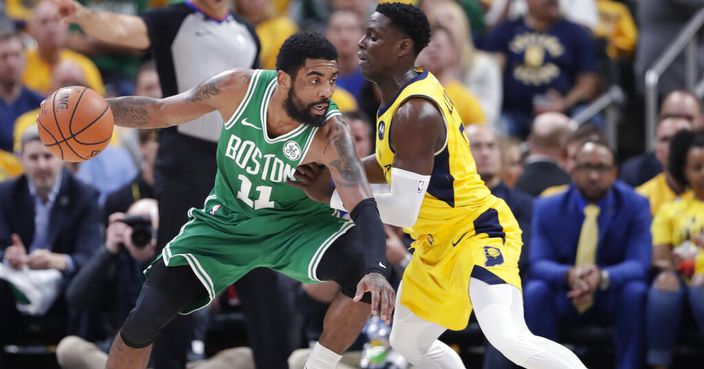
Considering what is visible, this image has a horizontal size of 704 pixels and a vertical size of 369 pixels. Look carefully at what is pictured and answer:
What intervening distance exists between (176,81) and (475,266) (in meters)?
2.09

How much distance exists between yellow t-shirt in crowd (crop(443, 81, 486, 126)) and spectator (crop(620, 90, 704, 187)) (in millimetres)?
1252

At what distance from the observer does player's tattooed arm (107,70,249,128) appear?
18.0 ft

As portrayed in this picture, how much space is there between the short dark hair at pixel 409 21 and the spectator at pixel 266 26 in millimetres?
4671

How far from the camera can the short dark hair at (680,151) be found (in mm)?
7707

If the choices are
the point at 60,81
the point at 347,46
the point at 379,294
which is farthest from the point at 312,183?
the point at 60,81

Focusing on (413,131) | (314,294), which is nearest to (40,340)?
(314,294)

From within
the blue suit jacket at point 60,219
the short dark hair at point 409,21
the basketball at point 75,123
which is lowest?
the blue suit jacket at point 60,219

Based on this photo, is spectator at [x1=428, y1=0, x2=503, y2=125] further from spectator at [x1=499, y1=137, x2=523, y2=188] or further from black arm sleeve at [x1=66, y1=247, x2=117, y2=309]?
black arm sleeve at [x1=66, y1=247, x2=117, y2=309]

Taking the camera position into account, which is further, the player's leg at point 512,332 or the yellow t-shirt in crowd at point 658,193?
the yellow t-shirt in crowd at point 658,193

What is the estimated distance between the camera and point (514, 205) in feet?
25.3

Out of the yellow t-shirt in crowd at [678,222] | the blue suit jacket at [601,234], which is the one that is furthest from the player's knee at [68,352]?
the yellow t-shirt in crowd at [678,222]

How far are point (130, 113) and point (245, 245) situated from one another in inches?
32.5

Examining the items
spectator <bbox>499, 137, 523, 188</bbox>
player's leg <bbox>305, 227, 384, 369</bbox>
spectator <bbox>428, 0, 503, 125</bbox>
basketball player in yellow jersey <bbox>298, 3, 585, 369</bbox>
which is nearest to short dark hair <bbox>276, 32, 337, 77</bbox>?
basketball player in yellow jersey <bbox>298, 3, 585, 369</bbox>

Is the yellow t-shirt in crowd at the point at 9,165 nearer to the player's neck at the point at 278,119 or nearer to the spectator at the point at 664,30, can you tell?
the player's neck at the point at 278,119
